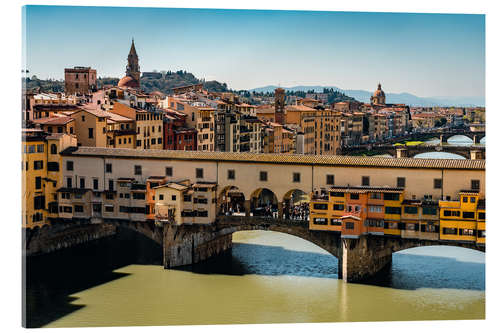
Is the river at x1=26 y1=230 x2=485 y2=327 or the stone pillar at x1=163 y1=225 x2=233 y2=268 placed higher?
the stone pillar at x1=163 y1=225 x2=233 y2=268

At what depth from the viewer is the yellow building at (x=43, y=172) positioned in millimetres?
16203

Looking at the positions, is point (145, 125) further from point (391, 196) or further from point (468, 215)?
point (468, 215)

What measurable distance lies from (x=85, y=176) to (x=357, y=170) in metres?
5.89

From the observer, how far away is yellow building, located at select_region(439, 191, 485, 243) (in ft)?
A: 46.7

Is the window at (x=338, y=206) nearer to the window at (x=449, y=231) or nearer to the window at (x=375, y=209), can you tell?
the window at (x=375, y=209)

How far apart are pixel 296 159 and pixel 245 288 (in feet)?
9.25

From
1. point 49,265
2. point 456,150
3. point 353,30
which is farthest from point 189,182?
point 456,150

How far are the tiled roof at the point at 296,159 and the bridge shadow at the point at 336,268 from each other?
88.3 inches

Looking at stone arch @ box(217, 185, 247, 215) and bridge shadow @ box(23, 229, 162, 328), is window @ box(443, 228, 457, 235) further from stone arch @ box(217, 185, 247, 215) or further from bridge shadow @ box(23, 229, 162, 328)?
bridge shadow @ box(23, 229, 162, 328)

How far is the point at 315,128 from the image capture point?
3656cm

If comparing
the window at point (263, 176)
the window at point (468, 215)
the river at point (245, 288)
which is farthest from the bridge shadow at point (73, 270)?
the window at point (468, 215)

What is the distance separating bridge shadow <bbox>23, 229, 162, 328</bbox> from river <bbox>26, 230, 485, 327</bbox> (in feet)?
0.07

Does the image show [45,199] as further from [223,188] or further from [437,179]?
[437,179]

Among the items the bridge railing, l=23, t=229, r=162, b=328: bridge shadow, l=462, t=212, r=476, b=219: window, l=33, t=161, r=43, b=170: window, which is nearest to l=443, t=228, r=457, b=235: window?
l=462, t=212, r=476, b=219: window
